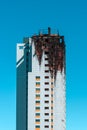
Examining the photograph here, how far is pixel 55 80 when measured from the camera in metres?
130

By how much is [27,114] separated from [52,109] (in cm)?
719

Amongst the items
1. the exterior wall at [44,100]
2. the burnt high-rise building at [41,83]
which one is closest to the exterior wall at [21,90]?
the burnt high-rise building at [41,83]

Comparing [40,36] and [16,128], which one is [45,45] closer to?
[40,36]

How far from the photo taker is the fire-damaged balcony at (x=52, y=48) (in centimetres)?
13112

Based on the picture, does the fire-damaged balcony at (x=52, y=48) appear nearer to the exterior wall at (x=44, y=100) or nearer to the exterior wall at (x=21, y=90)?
the exterior wall at (x=44, y=100)

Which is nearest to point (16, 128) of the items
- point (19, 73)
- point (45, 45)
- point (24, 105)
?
point (24, 105)

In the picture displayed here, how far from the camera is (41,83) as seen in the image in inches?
5044

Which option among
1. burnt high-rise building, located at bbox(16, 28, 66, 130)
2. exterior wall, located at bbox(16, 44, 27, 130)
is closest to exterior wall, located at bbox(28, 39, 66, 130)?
burnt high-rise building, located at bbox(16, 28, 66, 130)

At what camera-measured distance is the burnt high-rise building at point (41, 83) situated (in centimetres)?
12650

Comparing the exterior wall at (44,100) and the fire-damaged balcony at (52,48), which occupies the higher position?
the fire-damaged balcony at (52,48)

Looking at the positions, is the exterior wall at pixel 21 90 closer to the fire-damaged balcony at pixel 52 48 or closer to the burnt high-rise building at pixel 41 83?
the burnt high-rise building at pixel 41 83

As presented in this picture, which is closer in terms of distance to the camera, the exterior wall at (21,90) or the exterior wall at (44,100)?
the exterior wall at (44,100)

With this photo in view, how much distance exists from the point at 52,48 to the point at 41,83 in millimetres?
11460

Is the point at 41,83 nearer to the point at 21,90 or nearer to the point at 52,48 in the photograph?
the point at 21,90
